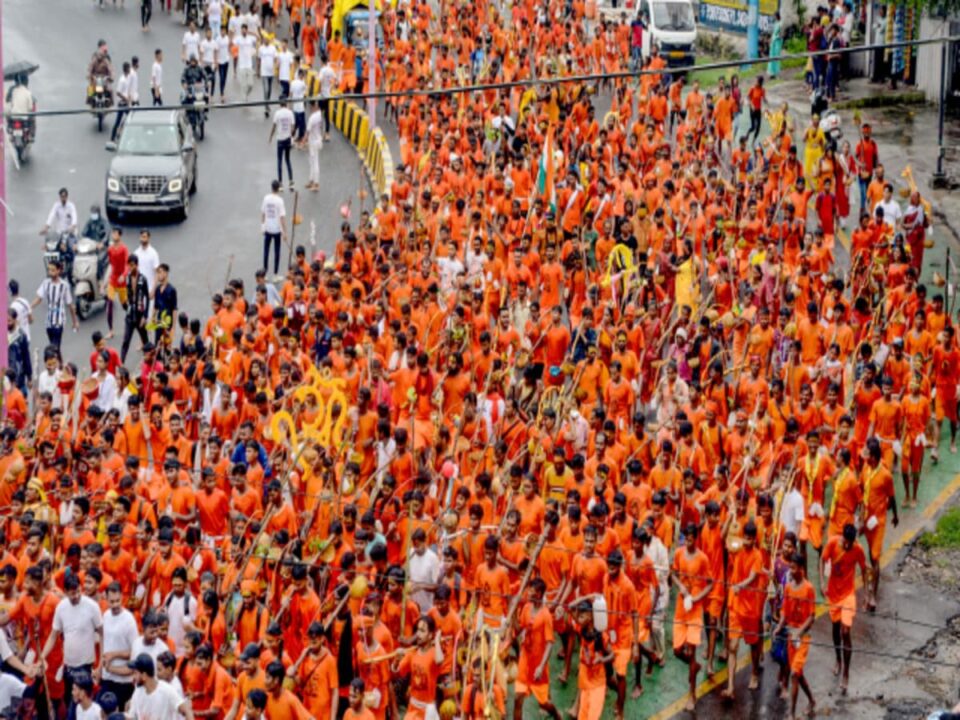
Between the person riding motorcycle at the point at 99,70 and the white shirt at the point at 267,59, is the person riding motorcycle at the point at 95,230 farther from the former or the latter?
the white shirt at the point at 267,59

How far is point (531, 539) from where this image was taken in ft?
47.4

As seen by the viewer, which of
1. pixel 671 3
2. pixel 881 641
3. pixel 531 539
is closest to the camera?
pixel 531 539

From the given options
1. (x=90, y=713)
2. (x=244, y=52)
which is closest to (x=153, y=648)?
(x=90, y=713)

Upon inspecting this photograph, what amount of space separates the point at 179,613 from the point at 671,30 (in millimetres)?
25416

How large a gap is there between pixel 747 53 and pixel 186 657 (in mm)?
28323

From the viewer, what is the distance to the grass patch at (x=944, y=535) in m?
17.4

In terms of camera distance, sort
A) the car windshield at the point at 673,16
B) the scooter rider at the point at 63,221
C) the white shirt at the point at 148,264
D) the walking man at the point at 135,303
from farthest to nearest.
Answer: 1. the car windshield at the point at 673,16
2. the scooter rider at the point at 63,221
3. the white shirt at the point at 148,264
4. the walking man at the point at 135,303

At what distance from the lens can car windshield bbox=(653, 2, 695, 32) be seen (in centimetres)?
3706

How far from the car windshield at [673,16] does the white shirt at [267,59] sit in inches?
321

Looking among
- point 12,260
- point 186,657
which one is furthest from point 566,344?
point 12,260

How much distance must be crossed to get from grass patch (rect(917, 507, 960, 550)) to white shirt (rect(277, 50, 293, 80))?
58.4 feet

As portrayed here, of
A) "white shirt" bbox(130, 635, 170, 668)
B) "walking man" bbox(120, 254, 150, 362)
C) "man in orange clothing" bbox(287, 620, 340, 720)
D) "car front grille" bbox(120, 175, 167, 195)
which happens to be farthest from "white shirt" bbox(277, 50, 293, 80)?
"man in orange clothing" bbox(287, 620, 340, 720)

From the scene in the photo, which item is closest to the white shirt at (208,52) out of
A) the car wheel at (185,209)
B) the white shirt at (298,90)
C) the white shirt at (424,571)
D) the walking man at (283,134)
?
the white shirt at (298,90)

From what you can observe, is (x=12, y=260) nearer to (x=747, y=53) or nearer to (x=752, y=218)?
(x=752, y=218)
